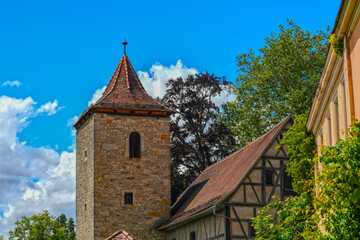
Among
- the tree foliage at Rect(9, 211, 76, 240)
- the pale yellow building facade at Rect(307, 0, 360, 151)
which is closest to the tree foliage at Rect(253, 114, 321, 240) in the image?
the pale yellow building facade at Rect(307, 0, 360, 151)

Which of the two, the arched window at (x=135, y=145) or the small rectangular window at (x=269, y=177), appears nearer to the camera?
the small rectangular window at (x=269, y=177)

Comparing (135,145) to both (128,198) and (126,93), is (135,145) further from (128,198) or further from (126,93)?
(126,93)

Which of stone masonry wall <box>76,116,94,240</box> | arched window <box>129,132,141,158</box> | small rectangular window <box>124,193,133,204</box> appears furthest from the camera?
arched window <box>129,132,141,158</box>

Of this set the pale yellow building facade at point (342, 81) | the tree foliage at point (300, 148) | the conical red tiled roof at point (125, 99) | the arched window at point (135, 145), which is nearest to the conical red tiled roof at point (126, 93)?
the conical red tiled roof at point (125, 99)

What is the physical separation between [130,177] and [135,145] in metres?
1.58

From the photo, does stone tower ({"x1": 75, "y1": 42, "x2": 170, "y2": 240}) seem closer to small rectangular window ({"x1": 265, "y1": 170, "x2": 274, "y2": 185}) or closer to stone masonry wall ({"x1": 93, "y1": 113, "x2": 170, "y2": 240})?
stone masonry wall ({"x1": 93, "y1": 113, "x2": 170, "y2": 240})

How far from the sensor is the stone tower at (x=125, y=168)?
32.6 metres

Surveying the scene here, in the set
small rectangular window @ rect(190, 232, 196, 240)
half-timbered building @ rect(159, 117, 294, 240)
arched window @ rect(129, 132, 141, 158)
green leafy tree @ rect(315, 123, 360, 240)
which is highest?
arched window @ rect(129, 132, 141, 158)

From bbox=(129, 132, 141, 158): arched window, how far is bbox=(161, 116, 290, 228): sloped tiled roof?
3.17 metres

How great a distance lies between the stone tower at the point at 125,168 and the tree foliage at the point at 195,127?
6977 millimetres

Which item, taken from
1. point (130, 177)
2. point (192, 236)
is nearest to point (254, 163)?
point (192, 236)

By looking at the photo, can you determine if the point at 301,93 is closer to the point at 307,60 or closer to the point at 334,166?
the point at 307,60

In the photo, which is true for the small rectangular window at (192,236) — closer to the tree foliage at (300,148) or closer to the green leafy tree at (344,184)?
the tree foliage at (300,148)

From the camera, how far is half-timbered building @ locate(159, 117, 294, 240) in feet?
84.2
